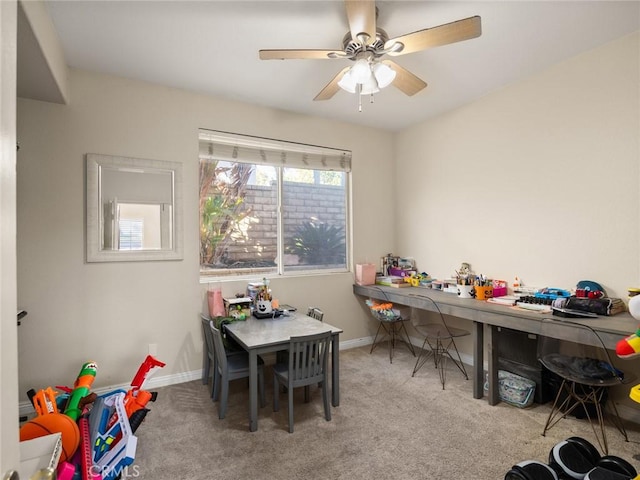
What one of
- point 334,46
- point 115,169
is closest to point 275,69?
point 334,46

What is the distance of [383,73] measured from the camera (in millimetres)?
2162

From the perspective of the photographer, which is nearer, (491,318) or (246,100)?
(491,318)

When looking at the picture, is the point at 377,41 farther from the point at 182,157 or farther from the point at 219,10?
the point at 182,157

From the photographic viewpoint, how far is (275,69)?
277 cm

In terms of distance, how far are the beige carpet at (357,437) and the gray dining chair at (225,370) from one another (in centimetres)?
9

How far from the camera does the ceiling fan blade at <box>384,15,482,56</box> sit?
1715mm

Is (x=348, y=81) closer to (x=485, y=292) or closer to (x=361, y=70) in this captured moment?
(x=361, y=70)

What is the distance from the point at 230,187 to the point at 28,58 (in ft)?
5.76

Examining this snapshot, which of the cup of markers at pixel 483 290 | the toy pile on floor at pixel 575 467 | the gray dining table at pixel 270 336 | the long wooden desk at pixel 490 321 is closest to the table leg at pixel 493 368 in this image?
the long wooden desk at pixel 490 321

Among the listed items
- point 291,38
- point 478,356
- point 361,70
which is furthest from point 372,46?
point 478,356

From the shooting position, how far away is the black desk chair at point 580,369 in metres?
2.03

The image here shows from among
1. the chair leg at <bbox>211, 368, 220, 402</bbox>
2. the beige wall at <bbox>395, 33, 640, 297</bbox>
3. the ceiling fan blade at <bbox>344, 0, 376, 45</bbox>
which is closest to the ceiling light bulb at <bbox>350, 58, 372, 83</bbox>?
the ceiling fan blade at <bbox>344, 0, 376, 45</bbox>

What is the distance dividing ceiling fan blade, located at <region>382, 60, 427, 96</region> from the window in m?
1.50

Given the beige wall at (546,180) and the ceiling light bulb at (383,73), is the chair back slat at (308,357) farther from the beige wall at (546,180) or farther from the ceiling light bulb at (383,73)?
the beige wall at (546,180)
